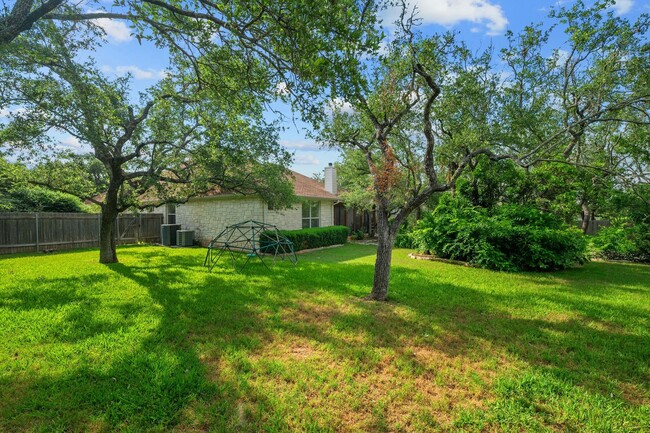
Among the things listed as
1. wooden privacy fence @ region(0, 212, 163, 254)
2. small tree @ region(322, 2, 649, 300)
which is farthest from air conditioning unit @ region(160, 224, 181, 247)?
small tree @ region(322, 2, 649, 300)

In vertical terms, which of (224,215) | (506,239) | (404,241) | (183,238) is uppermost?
(224,215)

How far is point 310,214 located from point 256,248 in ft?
15.1

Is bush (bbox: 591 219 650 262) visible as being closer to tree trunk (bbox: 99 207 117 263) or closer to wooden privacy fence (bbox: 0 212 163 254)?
tree trunk (bbox: 99 207 117 263)

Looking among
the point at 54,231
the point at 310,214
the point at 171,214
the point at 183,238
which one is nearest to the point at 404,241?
the point at 310,214

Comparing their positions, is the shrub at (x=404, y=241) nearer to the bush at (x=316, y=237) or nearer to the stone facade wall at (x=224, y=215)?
the bush at (x=316, y=237)

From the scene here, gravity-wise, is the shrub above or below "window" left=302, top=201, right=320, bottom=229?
below

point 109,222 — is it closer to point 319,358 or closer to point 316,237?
point 316,237

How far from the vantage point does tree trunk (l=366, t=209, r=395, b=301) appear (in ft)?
19.3

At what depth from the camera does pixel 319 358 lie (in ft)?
12.1

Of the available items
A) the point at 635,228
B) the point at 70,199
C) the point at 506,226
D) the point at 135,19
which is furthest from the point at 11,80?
the point at 635,228

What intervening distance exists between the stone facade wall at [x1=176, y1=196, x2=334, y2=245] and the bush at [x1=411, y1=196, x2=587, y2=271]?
21.3 feet

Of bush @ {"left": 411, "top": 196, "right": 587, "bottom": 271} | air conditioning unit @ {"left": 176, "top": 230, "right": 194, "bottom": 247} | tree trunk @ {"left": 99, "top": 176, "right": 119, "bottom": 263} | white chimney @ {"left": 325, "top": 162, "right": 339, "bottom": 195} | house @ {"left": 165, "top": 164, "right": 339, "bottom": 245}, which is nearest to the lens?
bush @ {"left": 411, "top": 196, "right": 587, "bottom": 271}

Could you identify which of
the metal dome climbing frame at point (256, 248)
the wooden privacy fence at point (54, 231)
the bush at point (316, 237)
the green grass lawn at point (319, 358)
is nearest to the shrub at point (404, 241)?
the bush at point (316, 237)

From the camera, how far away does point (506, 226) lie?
955 centimetres
